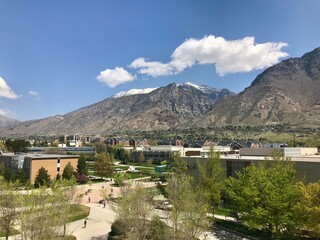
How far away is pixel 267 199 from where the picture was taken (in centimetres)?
3272

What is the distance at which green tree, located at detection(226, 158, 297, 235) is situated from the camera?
106ft

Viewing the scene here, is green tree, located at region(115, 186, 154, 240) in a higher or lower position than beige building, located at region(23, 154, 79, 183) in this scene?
lower

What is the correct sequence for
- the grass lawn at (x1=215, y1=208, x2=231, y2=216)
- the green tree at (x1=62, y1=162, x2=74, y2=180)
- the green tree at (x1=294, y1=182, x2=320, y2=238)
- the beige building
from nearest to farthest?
the green tree at (x1=294, y1=182, x2=320, y2=238) → the grass lawn at (x1=215, y1=208, x2=231, y2=216) → the beige building → the green tree at (x1=62, y1=162, x2=74, y2=180)

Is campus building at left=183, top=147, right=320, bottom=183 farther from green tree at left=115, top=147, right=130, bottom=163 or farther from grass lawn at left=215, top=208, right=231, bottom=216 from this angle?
green tree at left=115, top=147, right=130, bottom=163

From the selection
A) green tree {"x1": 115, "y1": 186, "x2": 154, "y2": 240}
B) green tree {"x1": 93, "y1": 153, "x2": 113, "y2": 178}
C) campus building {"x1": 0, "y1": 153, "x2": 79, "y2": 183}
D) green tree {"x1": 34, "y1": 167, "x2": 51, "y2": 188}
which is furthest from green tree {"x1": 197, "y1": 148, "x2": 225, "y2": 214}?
green tree {"x1": 93, "y1": 153, "x2": 113, "y2": 178}

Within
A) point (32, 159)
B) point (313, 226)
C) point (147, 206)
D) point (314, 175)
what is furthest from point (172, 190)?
point (32, 159)

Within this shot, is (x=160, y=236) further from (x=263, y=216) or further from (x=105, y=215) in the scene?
(x=105, y=215)

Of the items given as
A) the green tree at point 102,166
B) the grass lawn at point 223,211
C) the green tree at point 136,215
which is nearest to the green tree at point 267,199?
the grass lawn at point 223,211

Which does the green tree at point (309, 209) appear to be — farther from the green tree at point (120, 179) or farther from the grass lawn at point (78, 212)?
the grass lawn at point (78, 212)

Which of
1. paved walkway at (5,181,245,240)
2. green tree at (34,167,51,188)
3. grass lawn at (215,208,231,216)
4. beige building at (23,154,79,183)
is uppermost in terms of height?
beige building at (23,154,79,183)

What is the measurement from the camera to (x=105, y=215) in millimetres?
46719

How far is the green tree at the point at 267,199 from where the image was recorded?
32.2 meters

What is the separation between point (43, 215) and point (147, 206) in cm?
1213

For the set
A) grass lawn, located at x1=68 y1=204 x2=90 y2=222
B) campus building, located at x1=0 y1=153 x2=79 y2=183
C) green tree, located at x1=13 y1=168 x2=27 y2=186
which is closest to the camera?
grass lawn, located at x1=68 y1=204 x2=90 y2=222
